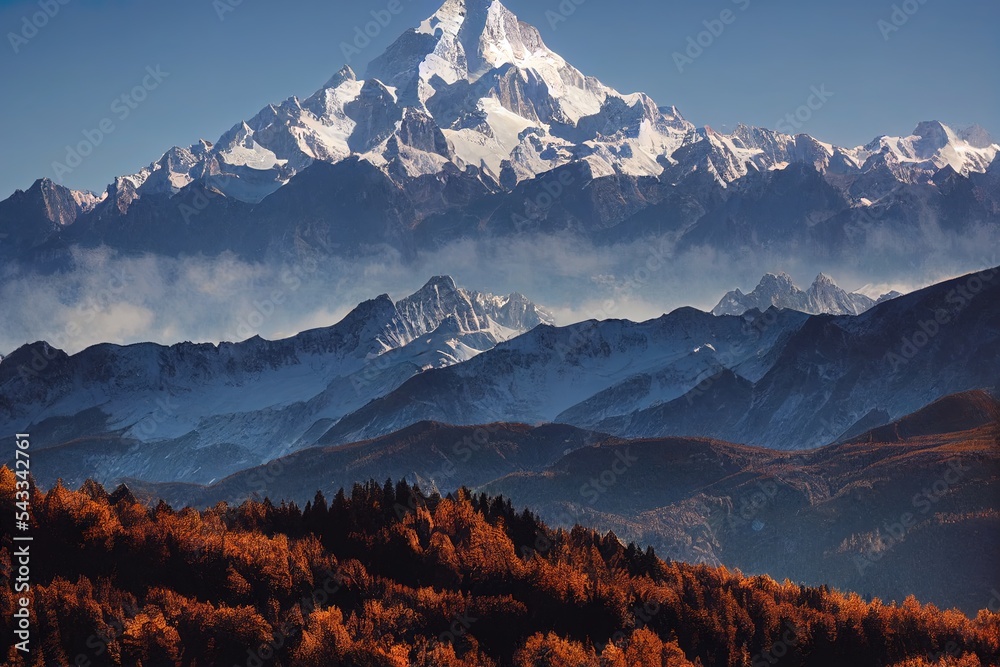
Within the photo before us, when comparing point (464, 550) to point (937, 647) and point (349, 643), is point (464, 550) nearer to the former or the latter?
point (349, 643)

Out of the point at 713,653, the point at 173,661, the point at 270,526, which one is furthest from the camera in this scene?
the point at 270,526

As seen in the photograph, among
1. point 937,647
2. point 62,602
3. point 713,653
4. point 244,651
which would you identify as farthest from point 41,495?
point 937,647

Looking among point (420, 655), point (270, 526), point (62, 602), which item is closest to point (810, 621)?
point (420, 655)

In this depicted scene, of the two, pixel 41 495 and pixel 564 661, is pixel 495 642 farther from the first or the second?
pixel 41 495

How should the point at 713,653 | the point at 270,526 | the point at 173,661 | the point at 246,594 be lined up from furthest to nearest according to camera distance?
the point at 270,526 → the point at 713,653 → the point at 246,594 → the point at 173,661

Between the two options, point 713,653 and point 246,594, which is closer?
point 246,594

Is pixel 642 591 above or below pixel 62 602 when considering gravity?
below

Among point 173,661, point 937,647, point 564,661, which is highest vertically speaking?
point 173,661
